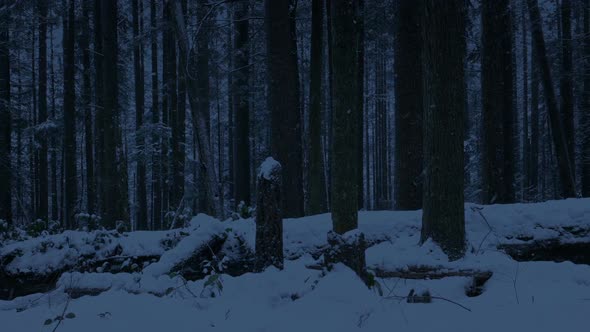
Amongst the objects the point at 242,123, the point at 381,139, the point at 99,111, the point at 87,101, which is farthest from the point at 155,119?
the point at 381,139

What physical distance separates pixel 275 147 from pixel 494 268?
4.83 meters

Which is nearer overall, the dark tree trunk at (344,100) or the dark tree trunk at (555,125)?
the dark tree trunk at (344,100)

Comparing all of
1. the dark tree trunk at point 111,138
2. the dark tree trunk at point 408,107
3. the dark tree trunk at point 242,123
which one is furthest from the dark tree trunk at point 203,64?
the dark tree trunk at point 408,107

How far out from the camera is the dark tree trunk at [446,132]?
5.23 m

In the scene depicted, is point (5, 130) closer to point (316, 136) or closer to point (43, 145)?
point (43, 145)

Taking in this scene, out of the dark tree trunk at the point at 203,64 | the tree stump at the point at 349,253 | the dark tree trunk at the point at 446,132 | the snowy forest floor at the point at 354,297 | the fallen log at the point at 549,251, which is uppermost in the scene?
the dark tree trunk at the point at 203,64

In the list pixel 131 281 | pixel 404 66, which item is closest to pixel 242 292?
pixel 131 281

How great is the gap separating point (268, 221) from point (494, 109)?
6157mm

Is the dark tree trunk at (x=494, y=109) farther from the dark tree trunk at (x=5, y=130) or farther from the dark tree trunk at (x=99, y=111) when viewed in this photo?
the dark tree trunk at (x=5, y=130)

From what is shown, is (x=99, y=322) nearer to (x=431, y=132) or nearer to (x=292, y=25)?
(x=431, y=132)

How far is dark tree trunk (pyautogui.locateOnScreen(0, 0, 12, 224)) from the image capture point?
47.2 ft

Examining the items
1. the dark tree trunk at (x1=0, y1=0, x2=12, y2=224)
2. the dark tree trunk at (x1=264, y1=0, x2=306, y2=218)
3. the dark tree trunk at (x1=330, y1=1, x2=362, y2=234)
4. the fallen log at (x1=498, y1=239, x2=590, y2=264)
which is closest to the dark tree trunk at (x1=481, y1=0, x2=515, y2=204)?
the fallen log at (x1=498, y1=239, x2=590, y2=264)

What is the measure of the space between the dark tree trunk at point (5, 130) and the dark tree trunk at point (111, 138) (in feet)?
18.6

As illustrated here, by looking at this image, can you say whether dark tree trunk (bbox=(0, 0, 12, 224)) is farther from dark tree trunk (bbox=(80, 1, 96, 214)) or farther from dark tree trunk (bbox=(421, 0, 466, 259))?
dark tree trunk (bbox=(421, 0, 466, 259))
